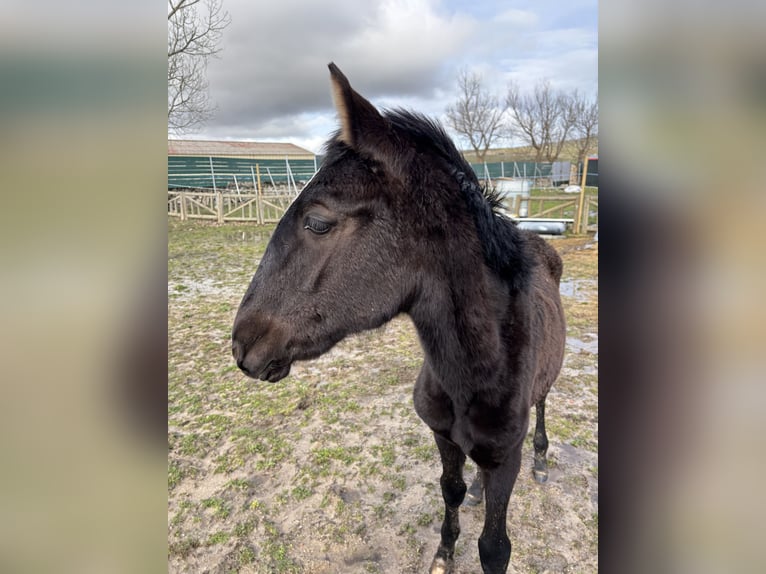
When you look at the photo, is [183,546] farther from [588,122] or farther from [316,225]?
[588,122]

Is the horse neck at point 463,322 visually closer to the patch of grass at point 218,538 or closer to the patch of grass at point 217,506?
the patch of grass at point 218,538

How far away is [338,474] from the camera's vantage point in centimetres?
392

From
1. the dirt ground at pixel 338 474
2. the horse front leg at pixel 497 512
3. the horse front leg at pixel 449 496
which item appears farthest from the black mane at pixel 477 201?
the horse front leg at pixel 449 496

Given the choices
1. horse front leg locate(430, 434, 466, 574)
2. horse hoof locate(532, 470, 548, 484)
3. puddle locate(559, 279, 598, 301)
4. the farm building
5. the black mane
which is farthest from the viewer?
the farm building

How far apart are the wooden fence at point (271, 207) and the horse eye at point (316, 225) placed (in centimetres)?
1449

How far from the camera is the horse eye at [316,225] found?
189 cm

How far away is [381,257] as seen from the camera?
1.92m

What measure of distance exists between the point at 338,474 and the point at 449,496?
1.34 metres

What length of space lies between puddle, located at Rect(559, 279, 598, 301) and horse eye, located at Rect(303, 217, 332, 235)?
799cm

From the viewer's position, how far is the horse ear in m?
1.77

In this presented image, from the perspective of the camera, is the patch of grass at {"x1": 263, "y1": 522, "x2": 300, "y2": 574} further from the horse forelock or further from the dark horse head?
the horse forelock

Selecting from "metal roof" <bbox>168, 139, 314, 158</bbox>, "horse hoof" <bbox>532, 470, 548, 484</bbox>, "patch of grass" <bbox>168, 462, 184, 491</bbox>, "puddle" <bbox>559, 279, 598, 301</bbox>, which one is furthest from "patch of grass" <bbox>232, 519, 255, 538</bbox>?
"metal roof" <bbox>168, 139, 314, 158</bbox>
